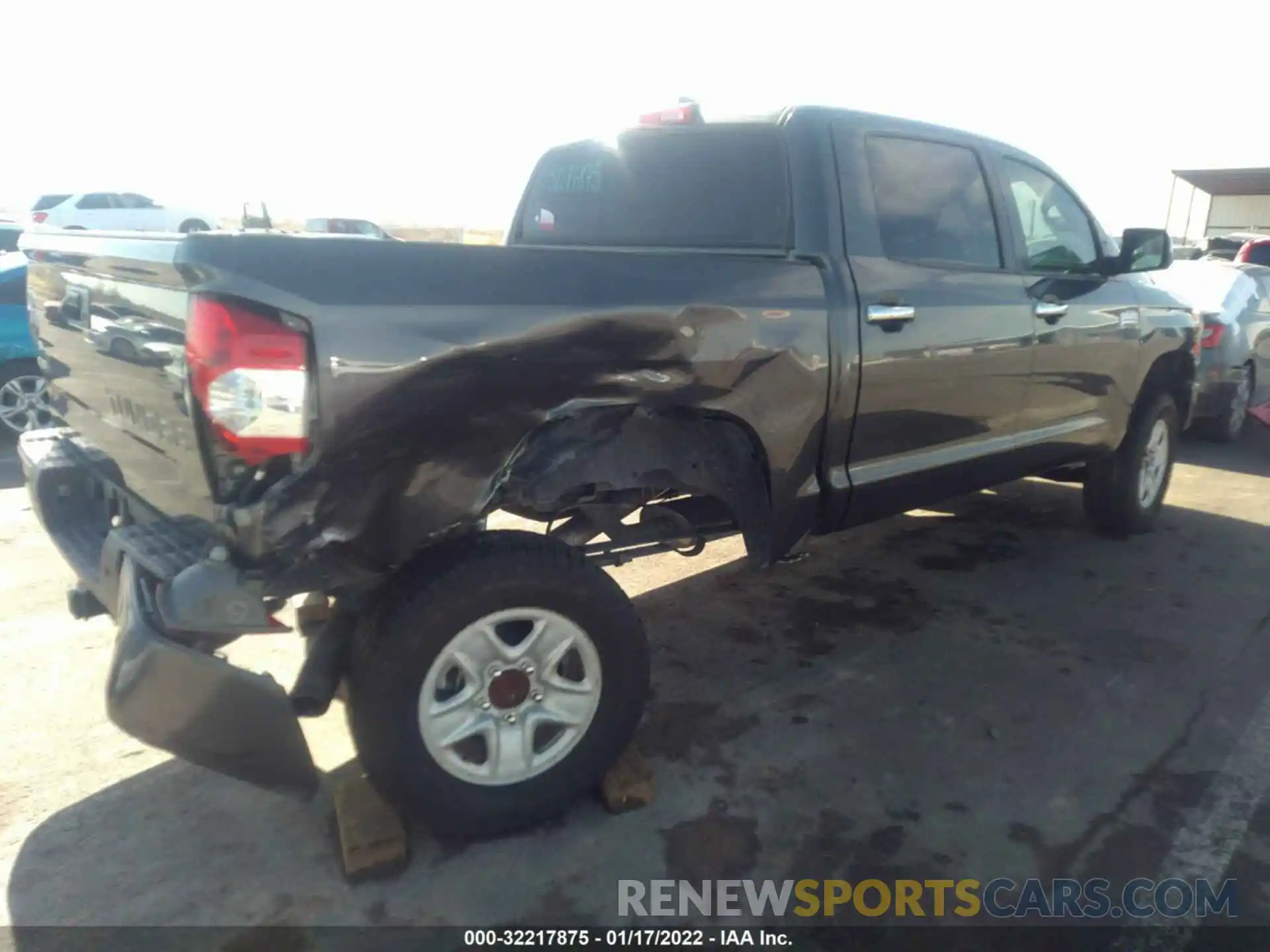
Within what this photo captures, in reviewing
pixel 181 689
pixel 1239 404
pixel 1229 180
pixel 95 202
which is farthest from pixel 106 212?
pixel 1229 180

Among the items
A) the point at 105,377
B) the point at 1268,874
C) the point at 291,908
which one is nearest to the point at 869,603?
the point at 1268,874

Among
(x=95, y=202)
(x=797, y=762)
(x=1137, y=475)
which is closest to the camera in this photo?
(x=797, y=762)

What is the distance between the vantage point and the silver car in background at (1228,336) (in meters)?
7.70

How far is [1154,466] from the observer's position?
5.59m

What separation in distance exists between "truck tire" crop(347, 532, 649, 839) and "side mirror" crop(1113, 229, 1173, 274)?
3343 millimetres

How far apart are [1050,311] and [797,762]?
242cm

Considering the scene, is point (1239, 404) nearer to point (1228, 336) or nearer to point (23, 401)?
point (1228, 336)

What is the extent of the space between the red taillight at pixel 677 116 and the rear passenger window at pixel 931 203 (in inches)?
25.5

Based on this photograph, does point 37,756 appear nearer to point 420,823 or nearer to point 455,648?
point 420,823

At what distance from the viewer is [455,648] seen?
2498 millimetres

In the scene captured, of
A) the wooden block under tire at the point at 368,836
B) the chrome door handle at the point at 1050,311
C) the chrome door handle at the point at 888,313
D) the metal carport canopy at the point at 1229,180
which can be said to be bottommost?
the metal carport canopy at the point at 1229,180

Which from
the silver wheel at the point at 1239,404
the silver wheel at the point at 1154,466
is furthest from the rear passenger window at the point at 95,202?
the silver wheel at the point at 1154,466

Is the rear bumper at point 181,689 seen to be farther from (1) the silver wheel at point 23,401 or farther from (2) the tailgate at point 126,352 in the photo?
(1) the silver wheel at point 23,401

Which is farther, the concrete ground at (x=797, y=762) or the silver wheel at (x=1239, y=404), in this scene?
the silver wheel at (x=1239, y=404)
